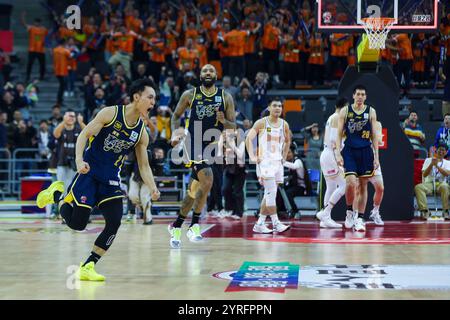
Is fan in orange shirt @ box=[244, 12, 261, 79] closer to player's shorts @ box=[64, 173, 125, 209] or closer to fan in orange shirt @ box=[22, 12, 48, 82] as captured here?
fan in orange shirt @ box=[22, 12, 48, 82]

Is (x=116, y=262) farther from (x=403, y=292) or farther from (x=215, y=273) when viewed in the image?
(x=403, y=292)

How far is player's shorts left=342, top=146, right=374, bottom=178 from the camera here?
14438mm

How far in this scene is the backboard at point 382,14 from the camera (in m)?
16.3

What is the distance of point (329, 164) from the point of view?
49.8ft

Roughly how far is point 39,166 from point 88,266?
544 inches

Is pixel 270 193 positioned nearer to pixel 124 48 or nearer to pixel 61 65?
pixel 124 48

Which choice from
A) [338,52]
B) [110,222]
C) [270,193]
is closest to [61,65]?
[338,52]

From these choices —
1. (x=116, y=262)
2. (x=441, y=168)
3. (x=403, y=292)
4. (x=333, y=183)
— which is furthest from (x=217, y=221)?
(x=403, y=292)

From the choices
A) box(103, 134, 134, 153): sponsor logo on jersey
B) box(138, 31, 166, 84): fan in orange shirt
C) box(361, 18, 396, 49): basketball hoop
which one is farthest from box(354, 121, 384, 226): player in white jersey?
box(138, 31, 166, 84): fan in orange shirt

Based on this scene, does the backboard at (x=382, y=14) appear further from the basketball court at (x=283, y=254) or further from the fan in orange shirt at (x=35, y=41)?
the fan in orange shirt at (x=35, y=41)

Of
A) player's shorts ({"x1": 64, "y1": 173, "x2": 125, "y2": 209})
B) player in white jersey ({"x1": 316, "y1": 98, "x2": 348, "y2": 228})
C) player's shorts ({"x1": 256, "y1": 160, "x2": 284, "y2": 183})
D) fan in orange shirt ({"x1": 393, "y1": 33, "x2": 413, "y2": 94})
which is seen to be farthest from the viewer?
fan in orange shirt ({"x1": 393, "y1": 33, "x2": 413, "y2": 94})

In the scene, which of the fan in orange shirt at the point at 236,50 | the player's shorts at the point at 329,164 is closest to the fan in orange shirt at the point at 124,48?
the fan in orange shirt at the point at 236,50

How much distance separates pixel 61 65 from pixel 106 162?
53.5 feet

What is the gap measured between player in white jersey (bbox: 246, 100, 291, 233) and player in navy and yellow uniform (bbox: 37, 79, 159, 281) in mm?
5172
